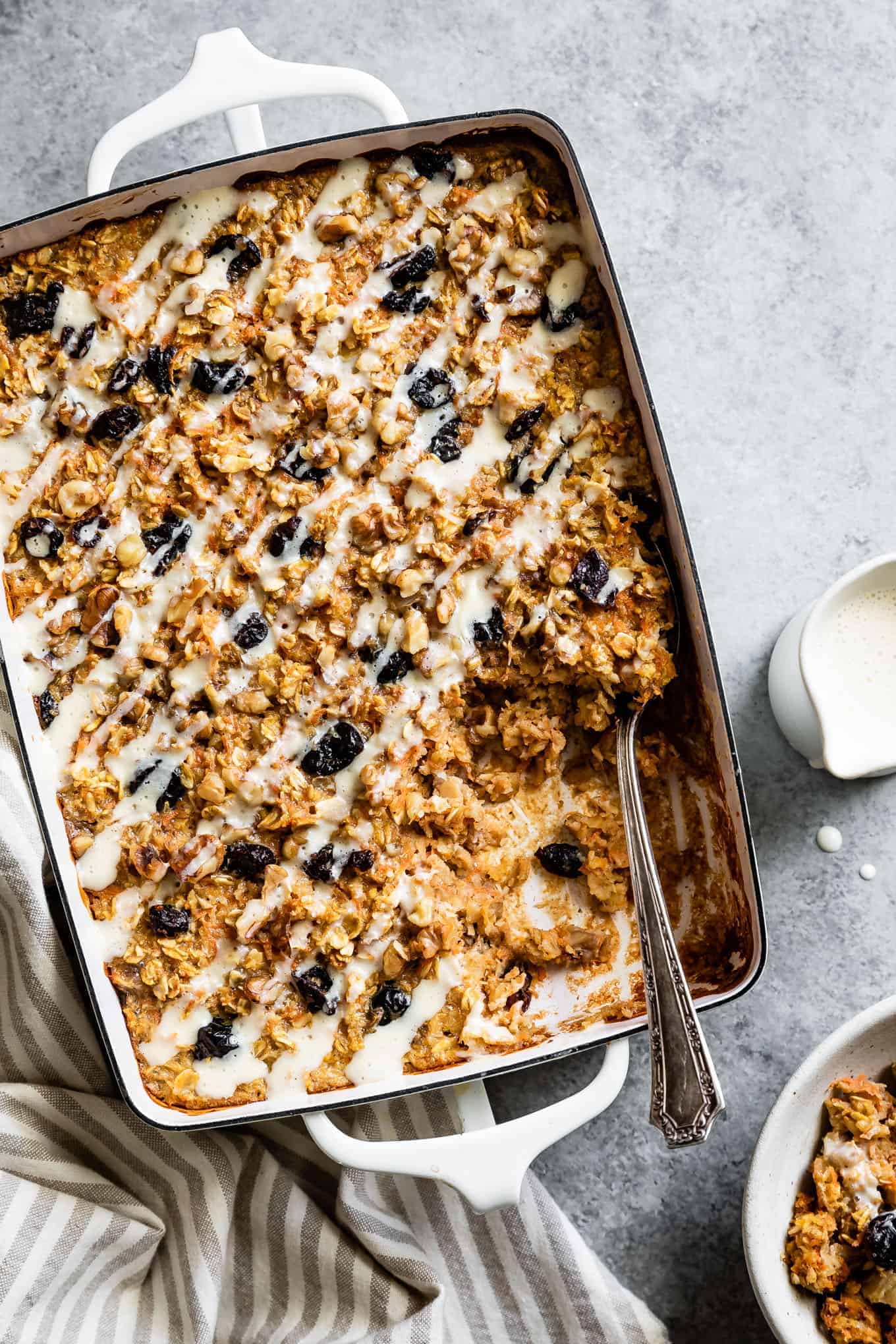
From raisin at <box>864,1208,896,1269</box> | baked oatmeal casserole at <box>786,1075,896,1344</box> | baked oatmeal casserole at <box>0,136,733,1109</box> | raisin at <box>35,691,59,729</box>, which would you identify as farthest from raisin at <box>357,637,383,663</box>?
raisin at <box>864,1208,896,1269</box>

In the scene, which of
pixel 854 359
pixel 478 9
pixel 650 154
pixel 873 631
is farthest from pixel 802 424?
pixel 478 9

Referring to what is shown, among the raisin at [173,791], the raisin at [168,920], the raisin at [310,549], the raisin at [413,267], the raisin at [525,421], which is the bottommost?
the raisin at [168,920]

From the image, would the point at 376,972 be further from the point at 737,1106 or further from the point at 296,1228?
the point at 737,1106

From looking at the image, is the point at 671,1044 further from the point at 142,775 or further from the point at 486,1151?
the point at 142,775

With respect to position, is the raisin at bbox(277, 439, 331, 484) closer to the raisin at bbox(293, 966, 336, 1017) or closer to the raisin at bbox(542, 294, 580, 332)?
the raisin at bbox(542, 294, 580, 332)

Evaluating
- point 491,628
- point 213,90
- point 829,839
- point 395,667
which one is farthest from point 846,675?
point 213,90

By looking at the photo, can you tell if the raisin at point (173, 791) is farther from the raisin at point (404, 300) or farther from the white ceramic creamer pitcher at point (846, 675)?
the white ceramic creamer pitcher at point (846, 675)

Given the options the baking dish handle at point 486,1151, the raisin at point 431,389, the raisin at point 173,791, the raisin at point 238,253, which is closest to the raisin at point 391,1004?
the baking dish handle at point 486,1151
